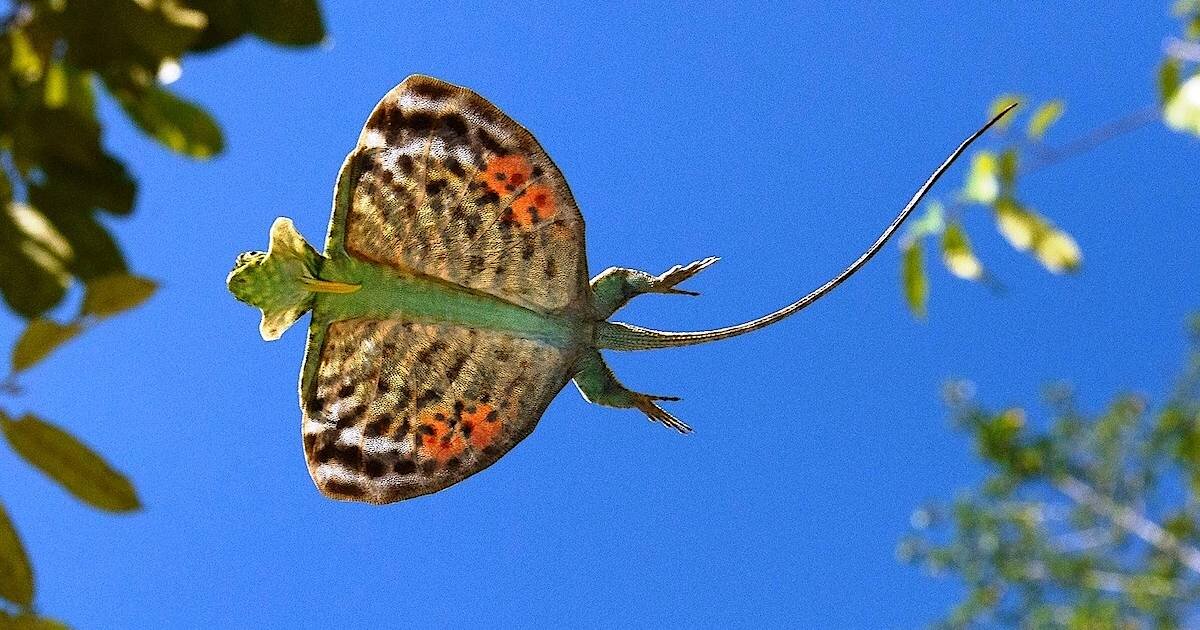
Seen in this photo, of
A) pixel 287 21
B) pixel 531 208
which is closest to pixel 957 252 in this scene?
pixel 531 208

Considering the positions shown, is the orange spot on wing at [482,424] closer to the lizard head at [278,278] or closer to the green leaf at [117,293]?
the lizard head at [278,278]

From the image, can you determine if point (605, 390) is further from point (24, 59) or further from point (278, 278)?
point (24, 59)

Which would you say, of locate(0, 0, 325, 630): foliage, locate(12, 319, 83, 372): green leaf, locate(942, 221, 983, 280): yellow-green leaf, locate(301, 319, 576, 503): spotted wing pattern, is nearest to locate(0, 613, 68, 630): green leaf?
locate(0, 0, 325, 630): foliage

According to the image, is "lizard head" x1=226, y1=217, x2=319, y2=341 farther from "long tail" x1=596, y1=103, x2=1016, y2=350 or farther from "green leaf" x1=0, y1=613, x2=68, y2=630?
"green leaf" x1=0, y1=613, x2=68, y2=630

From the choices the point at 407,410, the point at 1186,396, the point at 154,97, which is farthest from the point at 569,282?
the point at 1186,396

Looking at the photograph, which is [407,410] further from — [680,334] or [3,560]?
[3,560]

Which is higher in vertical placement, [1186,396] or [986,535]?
[1186,396]
